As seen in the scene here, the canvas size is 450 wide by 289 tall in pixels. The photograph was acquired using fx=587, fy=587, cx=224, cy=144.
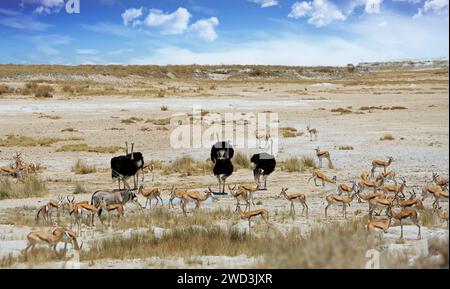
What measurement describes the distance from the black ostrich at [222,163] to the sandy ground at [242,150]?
1.08 meters

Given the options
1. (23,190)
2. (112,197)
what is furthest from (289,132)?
(112,197)

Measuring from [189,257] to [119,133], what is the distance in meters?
24.3

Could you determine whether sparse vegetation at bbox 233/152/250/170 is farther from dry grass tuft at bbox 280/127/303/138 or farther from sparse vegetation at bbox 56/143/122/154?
dry grass tuft at bbox 280/127/303/138

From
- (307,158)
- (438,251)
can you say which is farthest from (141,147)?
(438,251)

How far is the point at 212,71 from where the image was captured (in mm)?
122562

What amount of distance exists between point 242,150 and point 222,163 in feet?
27.7

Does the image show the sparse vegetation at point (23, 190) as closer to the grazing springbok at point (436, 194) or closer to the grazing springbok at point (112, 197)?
the grazing springbok at point (112, 197)

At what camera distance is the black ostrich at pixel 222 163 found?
55.7ft

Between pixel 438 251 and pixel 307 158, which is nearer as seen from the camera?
pixel 438 251

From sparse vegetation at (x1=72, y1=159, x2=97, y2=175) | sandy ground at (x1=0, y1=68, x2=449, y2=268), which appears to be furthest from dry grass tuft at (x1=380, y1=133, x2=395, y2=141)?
sparse vegetation at (x1=72, y1=159, x2=97, y2=175)

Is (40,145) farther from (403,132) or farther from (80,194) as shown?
(403,132)

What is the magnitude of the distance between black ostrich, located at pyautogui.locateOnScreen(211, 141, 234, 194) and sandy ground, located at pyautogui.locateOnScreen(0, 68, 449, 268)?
3.56ft

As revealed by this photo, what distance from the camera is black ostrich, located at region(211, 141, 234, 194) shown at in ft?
55.7
